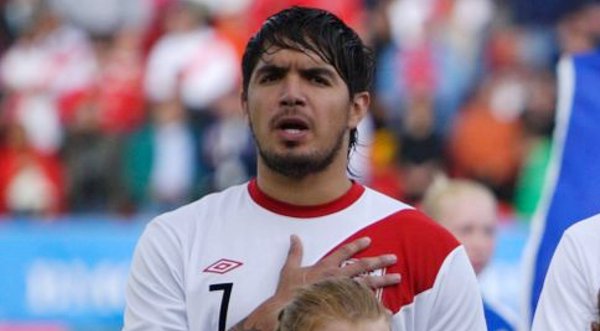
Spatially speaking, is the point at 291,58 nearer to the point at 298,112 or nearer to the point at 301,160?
the point at 298,112

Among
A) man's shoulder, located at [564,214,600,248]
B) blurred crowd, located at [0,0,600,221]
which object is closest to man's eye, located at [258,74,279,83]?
man's shoulder, located at [564,214,600,248]

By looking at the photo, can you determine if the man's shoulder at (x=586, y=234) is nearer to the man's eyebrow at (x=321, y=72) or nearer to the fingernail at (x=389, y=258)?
the fingernail at (x=389, y=258)

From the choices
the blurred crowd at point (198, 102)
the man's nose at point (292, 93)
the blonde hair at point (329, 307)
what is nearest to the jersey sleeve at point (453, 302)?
the man's nose at point (292, 93)

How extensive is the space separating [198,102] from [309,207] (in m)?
8.77

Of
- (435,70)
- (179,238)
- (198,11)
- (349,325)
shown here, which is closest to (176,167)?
(198,11)

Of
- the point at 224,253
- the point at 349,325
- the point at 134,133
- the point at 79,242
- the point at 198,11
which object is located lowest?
the point at 349,325

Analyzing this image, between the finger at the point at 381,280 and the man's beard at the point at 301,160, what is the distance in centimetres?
33

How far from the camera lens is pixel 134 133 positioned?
12.8 m

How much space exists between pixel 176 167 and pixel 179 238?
8615mm

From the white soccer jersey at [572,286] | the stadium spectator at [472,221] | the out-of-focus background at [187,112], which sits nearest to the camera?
the white soccer jersey at [572,286]

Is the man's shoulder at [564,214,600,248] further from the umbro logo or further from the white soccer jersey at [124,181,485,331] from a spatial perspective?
the umbro logo

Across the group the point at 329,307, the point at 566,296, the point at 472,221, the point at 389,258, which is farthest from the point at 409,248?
the point at 472,221

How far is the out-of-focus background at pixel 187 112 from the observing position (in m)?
12.6

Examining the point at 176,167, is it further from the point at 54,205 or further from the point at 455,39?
the point at 455,39
